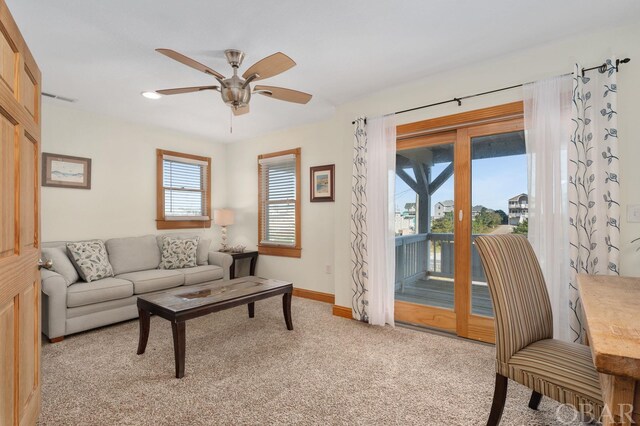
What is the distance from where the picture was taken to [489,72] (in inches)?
110

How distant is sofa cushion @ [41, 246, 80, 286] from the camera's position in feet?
10.7

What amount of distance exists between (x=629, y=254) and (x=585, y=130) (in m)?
0.91

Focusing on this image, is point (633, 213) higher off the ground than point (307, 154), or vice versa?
point (307, 154)

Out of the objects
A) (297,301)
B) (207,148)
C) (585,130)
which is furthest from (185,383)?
(207,148)

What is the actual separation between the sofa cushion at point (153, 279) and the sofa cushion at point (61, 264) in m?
0.45

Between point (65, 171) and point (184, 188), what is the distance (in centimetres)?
153

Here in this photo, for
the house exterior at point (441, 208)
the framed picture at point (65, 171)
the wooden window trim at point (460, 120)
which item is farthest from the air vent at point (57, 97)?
the house exterior at point (441, 208)

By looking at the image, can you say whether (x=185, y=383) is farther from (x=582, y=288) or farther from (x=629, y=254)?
(x=629, y=254)

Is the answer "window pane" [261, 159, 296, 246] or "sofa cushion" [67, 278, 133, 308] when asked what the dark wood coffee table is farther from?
"window pane" [261, 159, 296, 246]

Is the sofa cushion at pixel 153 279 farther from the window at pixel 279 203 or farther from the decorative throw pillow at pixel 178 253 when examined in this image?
the window at pixel 279 203

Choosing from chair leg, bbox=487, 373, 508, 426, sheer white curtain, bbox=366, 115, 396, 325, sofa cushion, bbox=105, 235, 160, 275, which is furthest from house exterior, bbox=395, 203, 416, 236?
sofa cushion, bbox=105, 235, 160, 275

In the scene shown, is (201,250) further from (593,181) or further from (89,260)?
(593,181)

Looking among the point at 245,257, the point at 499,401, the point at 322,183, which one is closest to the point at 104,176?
the point at 245,257

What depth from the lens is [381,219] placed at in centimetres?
337
